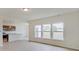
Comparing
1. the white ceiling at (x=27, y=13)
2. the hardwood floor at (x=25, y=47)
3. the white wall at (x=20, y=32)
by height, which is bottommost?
the hardwood floor at (x=25, y=47)

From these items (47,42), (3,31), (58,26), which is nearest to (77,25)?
(58,26)

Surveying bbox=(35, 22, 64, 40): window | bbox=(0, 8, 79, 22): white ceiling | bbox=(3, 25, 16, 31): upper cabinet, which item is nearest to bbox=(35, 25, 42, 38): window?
bbox=(35, 22, 64, 40): window

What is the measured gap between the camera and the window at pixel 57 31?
8.90ft

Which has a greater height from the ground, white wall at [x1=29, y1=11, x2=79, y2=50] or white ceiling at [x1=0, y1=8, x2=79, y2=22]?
white ceiling at [x1=0, y1=8, x2=79, y2=22]

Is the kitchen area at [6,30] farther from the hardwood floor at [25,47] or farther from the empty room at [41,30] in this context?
the hardwood floor at [25,47]

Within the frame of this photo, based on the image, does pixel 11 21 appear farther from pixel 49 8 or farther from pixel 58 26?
pixel 58 26

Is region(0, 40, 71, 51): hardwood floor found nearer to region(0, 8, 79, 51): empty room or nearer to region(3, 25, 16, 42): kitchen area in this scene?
region(0, 8, 79, 51): empty room

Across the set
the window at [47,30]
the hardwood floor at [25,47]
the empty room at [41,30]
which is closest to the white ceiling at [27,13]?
the empty room at [41,30]

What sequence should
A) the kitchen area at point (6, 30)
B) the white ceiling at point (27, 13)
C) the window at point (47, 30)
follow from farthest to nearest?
the window at point (47, 30) < the kitchen area at point (6, 30) < the white ceiling at point (27, 13)

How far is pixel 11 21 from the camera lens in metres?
2.70

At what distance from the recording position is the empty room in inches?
103

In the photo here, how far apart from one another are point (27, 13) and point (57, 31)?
85 centimetres

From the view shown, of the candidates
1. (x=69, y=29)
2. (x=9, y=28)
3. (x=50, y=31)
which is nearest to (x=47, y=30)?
(x=50, y=31)
